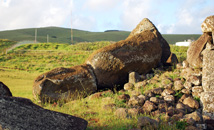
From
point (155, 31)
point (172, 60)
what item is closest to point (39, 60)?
point (155, 31)

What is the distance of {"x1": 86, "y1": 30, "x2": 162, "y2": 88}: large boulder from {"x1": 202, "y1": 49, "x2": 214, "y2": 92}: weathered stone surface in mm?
3724

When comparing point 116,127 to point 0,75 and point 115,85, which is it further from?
point 0,75

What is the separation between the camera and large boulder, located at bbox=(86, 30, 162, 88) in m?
12.7

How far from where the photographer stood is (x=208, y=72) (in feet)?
33.3

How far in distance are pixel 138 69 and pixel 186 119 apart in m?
6.23

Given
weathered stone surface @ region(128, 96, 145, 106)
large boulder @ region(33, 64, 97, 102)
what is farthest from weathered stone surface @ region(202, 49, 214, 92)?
large boulder @ region(33, 64, 97, 102)

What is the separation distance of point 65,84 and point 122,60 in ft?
10.7

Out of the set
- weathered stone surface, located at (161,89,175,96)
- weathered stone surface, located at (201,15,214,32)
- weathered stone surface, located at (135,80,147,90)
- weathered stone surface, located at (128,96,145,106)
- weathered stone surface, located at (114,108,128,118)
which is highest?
weathered stone surface, located at (201,15,214,32)

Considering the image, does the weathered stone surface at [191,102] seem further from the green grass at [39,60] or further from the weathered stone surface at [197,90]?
the green grass at [39,60]

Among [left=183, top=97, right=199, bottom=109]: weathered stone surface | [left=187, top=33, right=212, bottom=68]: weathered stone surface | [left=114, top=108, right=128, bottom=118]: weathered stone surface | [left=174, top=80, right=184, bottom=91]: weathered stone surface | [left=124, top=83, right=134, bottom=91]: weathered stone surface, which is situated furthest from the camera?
[left=124, top=83, right=134, bottom=91]: weathered stone surface

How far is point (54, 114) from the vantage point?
582cm

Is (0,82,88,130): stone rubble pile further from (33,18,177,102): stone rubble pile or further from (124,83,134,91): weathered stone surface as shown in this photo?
(124,83,134,91): weathered stone surface

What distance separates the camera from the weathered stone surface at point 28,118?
509 cm

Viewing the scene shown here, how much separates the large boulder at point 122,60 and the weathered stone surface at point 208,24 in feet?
11.1
